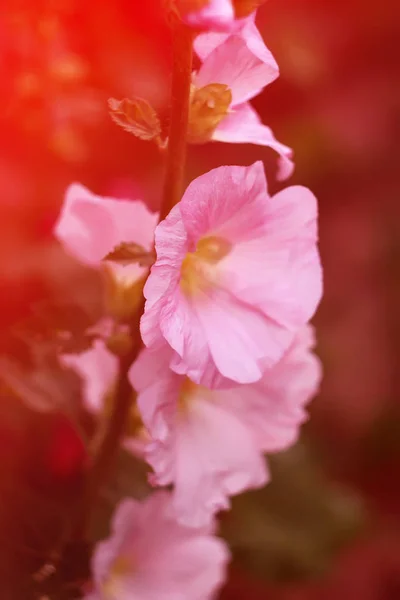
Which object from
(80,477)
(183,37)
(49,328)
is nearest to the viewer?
(183,37)

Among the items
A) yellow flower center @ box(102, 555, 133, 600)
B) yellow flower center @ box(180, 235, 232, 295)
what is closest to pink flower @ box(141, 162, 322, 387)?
yellow flower center @ box(180, 235, 232, 295)

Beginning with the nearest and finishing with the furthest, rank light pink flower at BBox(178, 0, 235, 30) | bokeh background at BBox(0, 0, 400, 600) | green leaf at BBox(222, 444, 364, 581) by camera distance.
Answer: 1. light pink flower at BBox(178, 0, 235, 30)
2. bokeh background at BBox(0, 0, 400, 600)
3. green leaf at BBox(222, 444, 364, 581)

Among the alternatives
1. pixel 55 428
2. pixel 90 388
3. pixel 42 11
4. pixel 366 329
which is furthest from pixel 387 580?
pixel 42 11

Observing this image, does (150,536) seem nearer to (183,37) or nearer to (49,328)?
(49,328)

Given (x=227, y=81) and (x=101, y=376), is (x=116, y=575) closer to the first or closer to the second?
(x=101, y=376)

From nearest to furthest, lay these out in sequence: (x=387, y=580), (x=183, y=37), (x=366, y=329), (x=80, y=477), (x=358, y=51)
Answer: (x=183, y=37) → (x=80, y=477) → (x=387, y=580) → (x=366, y=329) → (x=358, y=51)

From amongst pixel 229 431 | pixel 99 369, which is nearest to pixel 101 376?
pixel 99 369

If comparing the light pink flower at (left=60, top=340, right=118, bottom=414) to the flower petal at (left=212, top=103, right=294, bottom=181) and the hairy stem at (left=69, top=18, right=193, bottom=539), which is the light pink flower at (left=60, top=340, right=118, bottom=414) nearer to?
the hairy stem at (left=69, top=18, right=193, bottom=539)

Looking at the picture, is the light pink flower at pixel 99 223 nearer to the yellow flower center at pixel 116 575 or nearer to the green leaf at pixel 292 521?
the yellow flower center at pixel 116 575
